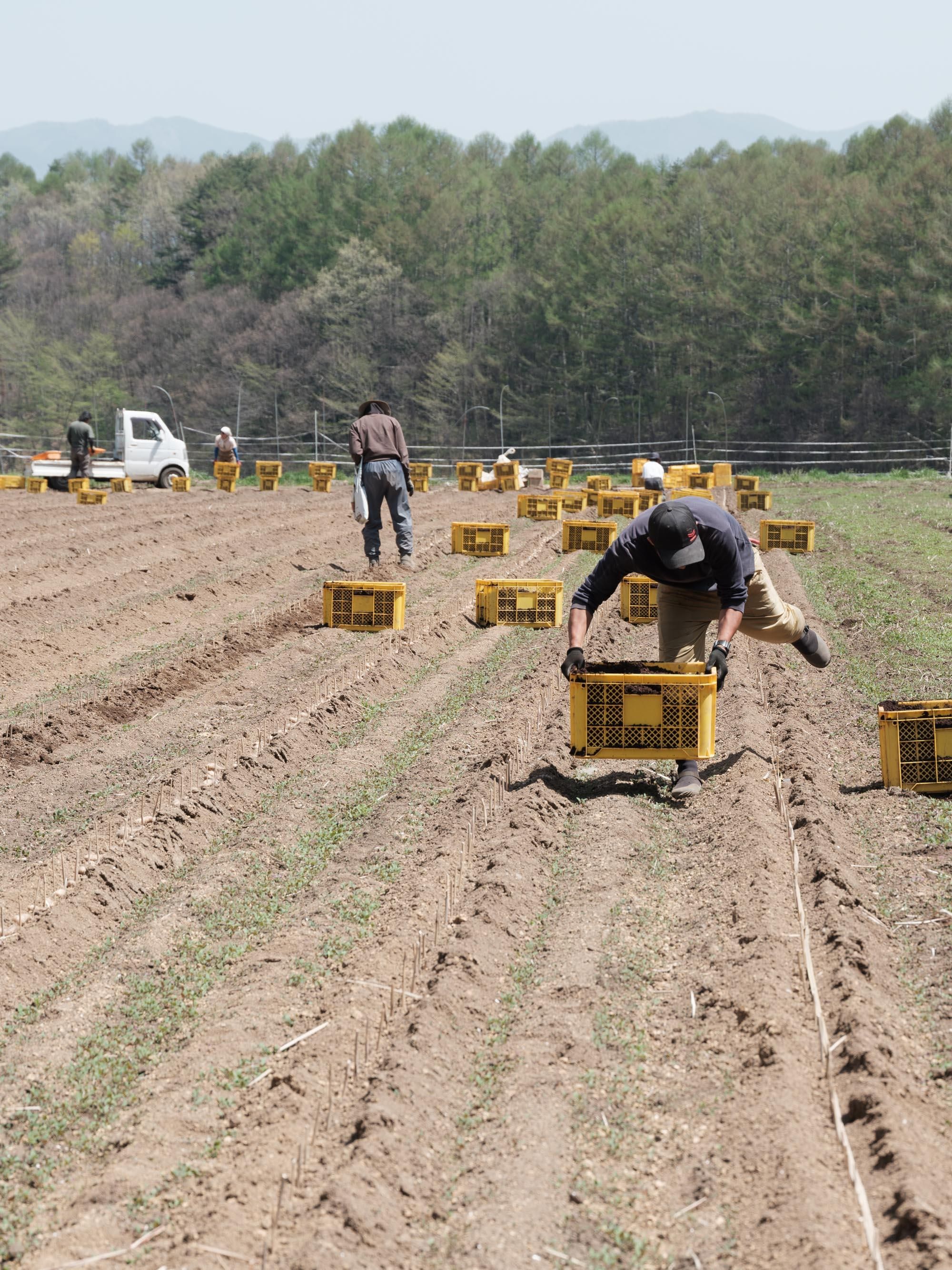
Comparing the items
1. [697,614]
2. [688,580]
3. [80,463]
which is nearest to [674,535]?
[688,580]

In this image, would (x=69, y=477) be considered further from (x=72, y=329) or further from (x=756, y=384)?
(x=72, y=329)

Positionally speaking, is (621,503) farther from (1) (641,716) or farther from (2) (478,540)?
(1) (641,716)

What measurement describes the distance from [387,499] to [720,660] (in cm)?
737

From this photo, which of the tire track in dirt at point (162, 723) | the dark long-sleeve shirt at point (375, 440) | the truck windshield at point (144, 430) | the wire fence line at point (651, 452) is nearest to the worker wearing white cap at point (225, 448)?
the truck windshield at point (144, 430)

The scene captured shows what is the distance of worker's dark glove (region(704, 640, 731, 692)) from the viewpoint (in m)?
6.19

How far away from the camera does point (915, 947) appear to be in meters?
4.70

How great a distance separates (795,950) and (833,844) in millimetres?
1150

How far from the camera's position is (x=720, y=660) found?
6184mm

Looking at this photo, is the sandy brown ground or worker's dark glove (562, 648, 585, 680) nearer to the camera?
the sandy brown ground

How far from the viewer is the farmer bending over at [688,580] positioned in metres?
6.00

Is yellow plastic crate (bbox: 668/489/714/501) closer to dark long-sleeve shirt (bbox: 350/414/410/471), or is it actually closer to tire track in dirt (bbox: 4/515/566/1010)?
tire track in dirt (bbox: 4/515/566/1010)

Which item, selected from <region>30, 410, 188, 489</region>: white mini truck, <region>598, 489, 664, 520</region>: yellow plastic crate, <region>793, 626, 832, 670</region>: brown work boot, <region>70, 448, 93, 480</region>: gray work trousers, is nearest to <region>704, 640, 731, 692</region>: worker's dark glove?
<region>793, 626, 832, 670</region>: brown work boot

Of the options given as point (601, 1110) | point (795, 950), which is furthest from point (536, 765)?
point (601, 1110)

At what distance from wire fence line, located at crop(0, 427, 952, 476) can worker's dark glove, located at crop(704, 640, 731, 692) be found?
973 inches
